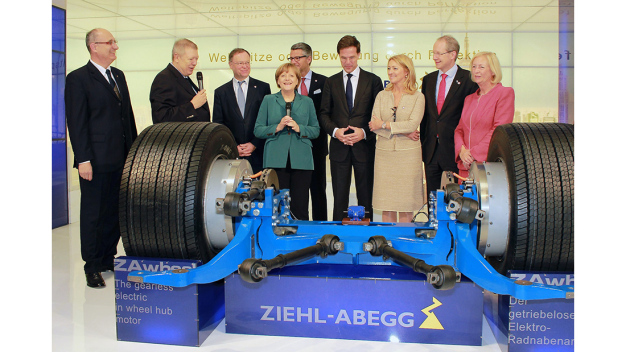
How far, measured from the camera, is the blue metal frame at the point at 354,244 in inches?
112

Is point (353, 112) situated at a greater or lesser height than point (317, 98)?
lesser

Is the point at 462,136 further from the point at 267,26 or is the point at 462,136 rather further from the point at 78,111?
the point at 267,26

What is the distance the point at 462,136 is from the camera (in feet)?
14.6

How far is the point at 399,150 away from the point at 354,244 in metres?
1.61

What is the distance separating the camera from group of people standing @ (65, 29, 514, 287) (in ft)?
13.9

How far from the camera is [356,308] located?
3.02 meters

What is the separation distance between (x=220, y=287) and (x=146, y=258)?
0.56 metres

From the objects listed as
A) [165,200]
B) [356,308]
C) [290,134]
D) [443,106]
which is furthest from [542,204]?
[290,134]

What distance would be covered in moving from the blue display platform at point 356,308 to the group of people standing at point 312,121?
5.25 ft

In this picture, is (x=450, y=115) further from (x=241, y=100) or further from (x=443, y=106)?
(x=241, y=100)

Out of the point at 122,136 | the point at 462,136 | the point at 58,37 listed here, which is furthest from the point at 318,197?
the point at 58,37

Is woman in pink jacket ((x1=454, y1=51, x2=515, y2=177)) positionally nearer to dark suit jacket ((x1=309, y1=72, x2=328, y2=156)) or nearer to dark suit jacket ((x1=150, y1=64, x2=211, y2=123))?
dark suit jacket ((x1=309, y1=72, x2=328, y2=156))

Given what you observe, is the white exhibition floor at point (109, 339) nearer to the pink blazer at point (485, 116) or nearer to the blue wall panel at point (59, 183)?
the pink blazer at point (485, 116)

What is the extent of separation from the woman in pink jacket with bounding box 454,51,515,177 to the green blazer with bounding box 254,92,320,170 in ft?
4.71
